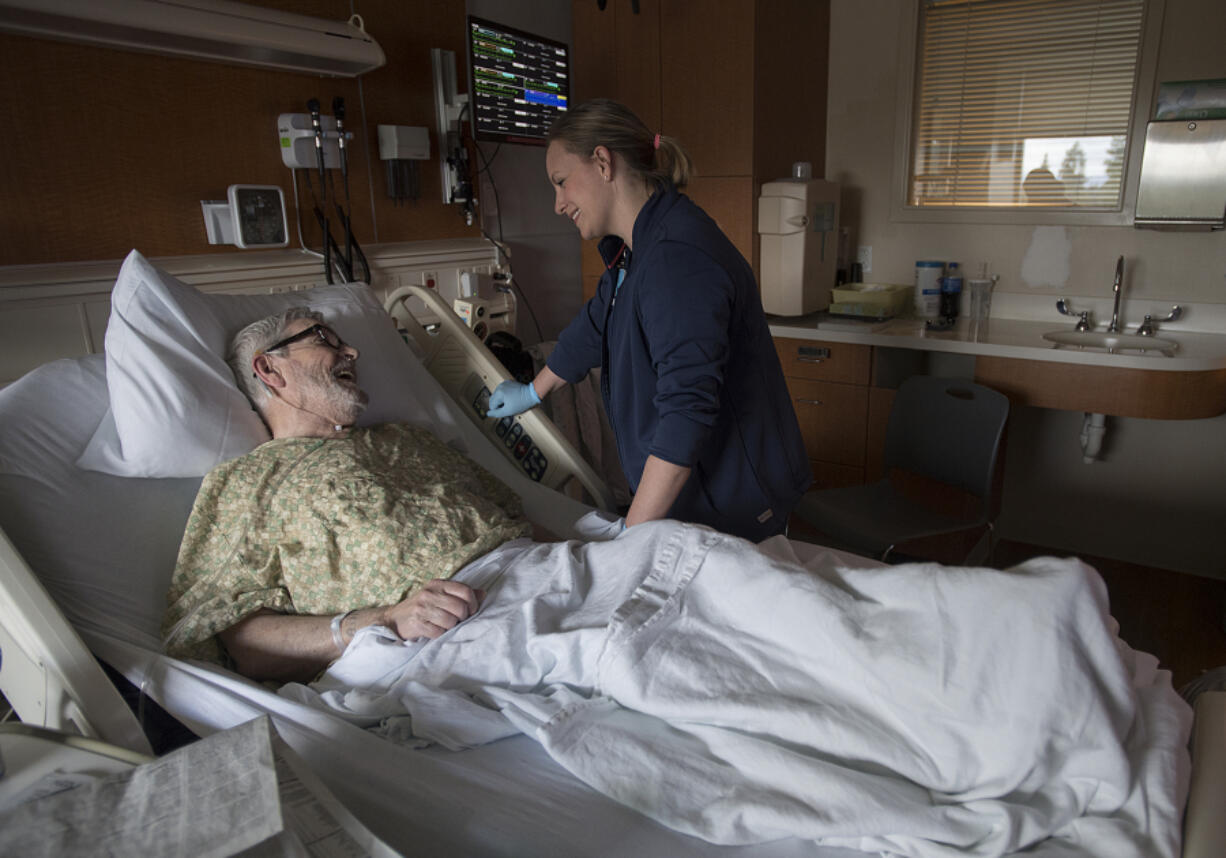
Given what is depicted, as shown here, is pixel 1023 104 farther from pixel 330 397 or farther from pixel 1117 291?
pixel 330 397

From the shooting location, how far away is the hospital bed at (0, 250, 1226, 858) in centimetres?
89

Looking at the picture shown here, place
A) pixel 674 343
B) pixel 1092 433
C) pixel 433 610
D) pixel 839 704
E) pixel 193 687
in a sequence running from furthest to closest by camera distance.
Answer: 1. pixel 1092 433
2. pixel 674 343
3. pixel 433 610
4. pixel 193 687
5. pixel 839 704

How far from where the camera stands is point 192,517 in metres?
1.41

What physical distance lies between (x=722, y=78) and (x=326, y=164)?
146 centimetres

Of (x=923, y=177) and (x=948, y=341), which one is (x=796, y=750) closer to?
(x=948, y=341)

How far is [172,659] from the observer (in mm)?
1192

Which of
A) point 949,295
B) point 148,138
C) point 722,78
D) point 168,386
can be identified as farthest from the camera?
point 949,295

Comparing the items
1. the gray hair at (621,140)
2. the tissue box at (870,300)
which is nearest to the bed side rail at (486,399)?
the gray hair at (621,140)

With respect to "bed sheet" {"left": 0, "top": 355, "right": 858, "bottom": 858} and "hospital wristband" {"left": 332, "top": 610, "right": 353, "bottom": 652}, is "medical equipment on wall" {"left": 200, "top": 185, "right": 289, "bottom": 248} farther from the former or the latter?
"hospital wristband" {"left": 332, "top": 610, "right": 353, "bottom": 652}

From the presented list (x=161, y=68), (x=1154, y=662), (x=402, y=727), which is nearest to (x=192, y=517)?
(x=402, y=727)

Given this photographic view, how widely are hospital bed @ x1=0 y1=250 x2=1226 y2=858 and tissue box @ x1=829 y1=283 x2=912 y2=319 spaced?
1.76 metres

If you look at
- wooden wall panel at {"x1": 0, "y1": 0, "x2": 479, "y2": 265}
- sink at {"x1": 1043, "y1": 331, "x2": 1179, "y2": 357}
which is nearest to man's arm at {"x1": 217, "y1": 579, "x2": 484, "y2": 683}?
wooden wall panel at {"x1": 0, "y1": 0, "x2": 479, "y2": 265}

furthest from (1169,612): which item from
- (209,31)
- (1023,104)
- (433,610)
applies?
(209,31)

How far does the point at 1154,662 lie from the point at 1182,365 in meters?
1.75
